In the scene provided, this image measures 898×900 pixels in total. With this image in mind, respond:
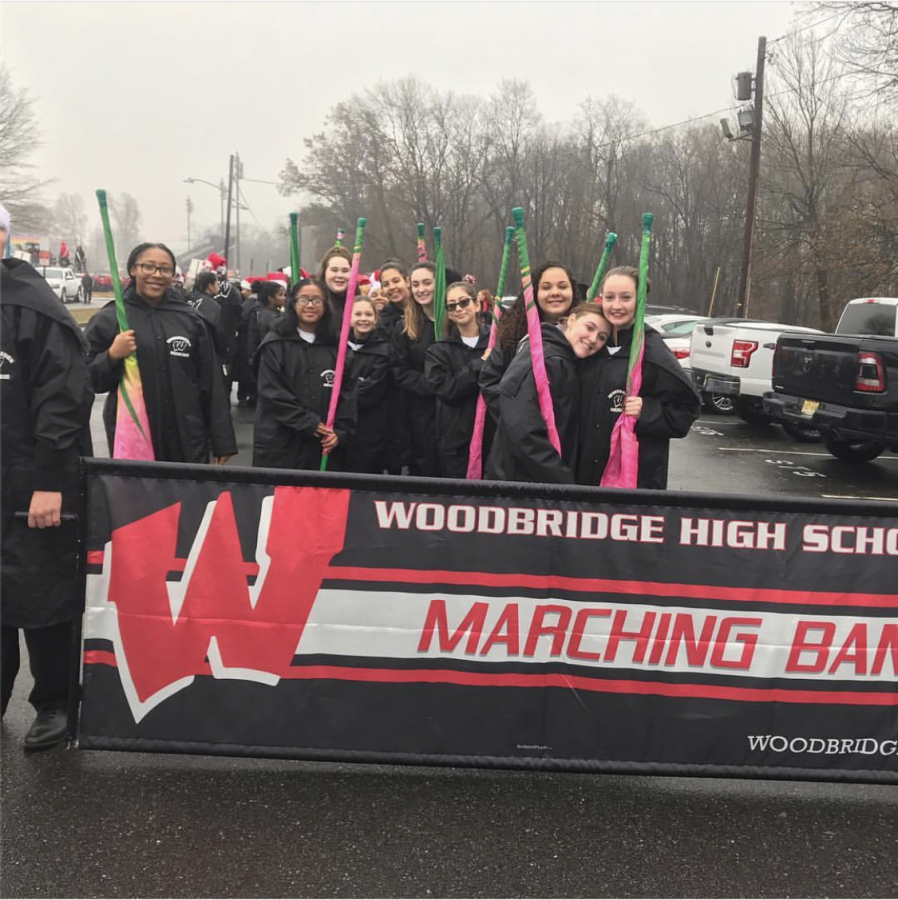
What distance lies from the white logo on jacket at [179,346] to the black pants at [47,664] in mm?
1472

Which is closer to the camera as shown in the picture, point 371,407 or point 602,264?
point 602,264

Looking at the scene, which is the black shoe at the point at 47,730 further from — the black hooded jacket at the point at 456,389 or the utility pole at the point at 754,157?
the utility pole at the point at 754,157

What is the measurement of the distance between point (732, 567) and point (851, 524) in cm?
41

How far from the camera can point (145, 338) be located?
14.1 feet

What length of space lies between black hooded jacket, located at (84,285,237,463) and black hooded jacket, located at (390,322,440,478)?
1.25m

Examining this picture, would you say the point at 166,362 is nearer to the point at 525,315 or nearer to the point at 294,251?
the point at 294,251

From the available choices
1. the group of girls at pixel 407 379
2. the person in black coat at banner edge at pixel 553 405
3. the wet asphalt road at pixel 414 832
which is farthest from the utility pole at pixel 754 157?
the wet asphalt road at pixel 414 832

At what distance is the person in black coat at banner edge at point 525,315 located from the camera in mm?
4086

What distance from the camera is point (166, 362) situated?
4.31m

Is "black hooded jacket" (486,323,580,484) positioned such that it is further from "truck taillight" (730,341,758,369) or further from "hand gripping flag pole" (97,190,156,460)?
"truck taillight" (730,341,758,369)

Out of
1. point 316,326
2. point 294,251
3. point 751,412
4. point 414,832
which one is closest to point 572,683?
point 414,832

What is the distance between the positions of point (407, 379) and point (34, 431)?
2498 mm

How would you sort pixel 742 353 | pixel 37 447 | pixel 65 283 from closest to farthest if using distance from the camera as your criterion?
pixel 37 447, pixel 742 353, pixel 65 283

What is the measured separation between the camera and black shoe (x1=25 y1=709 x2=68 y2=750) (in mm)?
3236
